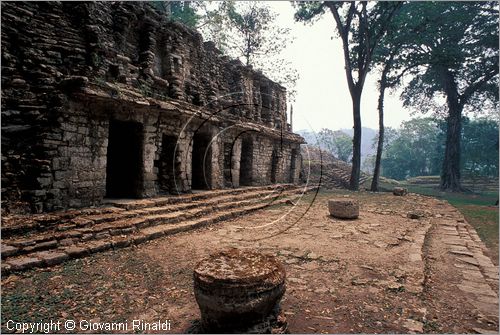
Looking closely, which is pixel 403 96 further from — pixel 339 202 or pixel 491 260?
pixel 491 260

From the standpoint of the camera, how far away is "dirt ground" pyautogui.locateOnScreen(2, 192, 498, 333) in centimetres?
352

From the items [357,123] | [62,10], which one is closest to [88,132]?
[62,10]

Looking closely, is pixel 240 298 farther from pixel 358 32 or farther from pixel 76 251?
→ pixel 358 32

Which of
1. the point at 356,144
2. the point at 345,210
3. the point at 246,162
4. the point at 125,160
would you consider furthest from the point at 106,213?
the point at 356,144

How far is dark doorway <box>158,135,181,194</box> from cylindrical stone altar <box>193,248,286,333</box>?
23.9 feet

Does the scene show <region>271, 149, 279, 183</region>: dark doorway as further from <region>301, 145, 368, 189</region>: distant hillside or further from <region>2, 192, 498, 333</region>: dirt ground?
<region>2, 192, 498, 333</region>: dirt ground

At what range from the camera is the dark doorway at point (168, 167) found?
10.1 m

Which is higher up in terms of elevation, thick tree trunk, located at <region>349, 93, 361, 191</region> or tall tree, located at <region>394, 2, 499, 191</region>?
tall tree, located at <region>394, 2, 499, 191</region>

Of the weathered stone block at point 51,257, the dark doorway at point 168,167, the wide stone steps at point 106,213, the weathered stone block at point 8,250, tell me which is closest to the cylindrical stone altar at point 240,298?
the weathered stone block at point 51,257

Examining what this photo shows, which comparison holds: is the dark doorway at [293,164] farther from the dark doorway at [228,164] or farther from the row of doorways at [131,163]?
the row of doorways at [131,163]

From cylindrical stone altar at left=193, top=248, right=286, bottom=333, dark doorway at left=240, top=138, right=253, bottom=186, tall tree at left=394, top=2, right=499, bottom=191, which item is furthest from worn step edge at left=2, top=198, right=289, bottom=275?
tall tree at left=394, top=2, right=499, bottom=191

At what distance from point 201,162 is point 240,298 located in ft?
32.9

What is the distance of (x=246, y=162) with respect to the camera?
15.9 meters

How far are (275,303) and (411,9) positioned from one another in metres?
27.6
